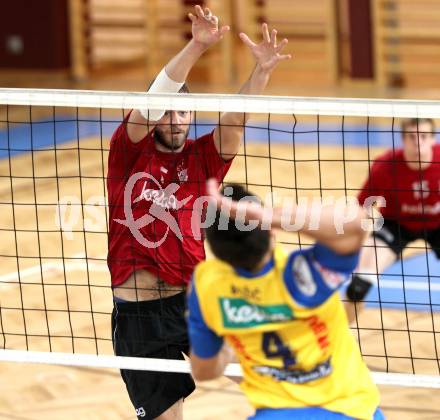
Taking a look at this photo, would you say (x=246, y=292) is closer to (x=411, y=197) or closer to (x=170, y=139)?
(x=170, y=139)

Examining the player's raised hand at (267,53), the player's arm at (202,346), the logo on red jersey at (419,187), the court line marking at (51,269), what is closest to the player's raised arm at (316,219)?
the player's arm at (202,346)

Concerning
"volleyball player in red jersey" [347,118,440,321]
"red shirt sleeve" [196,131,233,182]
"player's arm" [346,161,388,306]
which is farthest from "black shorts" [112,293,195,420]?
"volleyball player in red jersey" [347,118,440,321]

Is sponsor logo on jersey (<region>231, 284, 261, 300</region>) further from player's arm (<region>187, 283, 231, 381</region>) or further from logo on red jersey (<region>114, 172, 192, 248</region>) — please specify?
logo on red jersey (<region>114, 172, 192, 248</region>)

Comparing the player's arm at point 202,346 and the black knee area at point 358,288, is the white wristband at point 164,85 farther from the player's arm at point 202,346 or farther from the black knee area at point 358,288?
the black knee area at point 358,288

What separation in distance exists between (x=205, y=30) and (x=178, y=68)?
0.88 ft

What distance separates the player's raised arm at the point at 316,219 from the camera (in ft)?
11.5

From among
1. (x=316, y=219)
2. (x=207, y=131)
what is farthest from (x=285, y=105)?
(x=207, y=131)

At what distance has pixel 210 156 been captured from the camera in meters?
5.34

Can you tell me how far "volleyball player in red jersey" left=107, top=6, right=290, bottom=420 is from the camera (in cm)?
523

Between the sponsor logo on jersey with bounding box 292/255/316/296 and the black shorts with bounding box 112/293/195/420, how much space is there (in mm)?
1736

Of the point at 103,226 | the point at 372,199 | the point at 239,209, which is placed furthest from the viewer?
the point at 103,226

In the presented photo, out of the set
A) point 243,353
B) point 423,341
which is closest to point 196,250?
point 243,353

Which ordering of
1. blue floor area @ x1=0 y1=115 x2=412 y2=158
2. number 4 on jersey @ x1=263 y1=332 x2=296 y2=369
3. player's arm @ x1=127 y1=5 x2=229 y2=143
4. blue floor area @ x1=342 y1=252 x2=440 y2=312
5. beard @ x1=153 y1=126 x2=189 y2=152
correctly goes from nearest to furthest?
number 4 on jersey @ x1=263 y1=332 x2=296 y2=369 → player's arm @ x1=127 y1=5 x2=229 y2=143 → beard @ x1=153 y1=126 x2=189 y2=152 → blue floor area @ x1=342 y1=252 x2=440 y2=312 → blue floor area @ x1=0 y1=115 x2=412 y2=158

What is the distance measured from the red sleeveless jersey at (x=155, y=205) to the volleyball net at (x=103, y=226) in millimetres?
228
